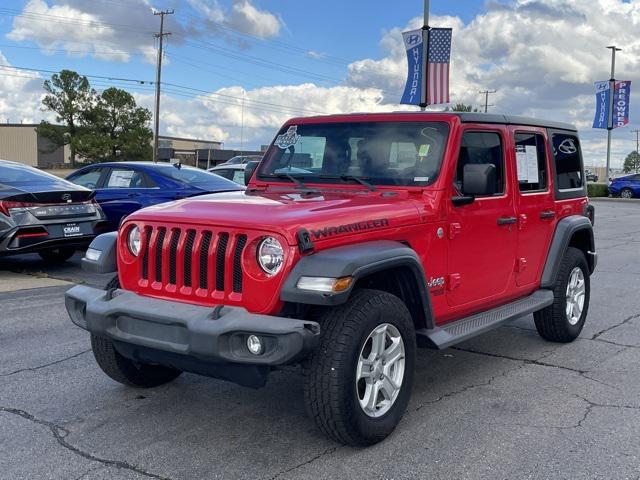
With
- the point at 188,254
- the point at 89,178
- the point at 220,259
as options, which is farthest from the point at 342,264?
the point at 89,178

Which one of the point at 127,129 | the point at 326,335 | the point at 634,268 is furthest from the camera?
the point at 127,129

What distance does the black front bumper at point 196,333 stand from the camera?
3.30 metres

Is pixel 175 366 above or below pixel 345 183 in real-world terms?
below

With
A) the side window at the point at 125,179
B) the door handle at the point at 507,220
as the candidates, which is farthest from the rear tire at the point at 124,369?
the side window at the point at 125,179

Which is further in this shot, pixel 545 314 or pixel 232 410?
pixel 545 314

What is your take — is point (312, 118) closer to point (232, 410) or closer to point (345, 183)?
point (345, 183)

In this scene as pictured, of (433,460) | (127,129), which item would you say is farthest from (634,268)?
(127,129)

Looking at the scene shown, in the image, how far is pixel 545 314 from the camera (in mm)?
5777

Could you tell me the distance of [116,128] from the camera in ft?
245

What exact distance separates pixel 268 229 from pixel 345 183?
51.5 inches

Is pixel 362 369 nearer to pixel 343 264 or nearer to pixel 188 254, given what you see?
pixel 343 264

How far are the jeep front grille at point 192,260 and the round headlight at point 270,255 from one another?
10cm

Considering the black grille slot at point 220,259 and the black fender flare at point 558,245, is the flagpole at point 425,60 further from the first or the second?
the black grille slot at point 220,259

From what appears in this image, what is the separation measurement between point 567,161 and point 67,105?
244ft
